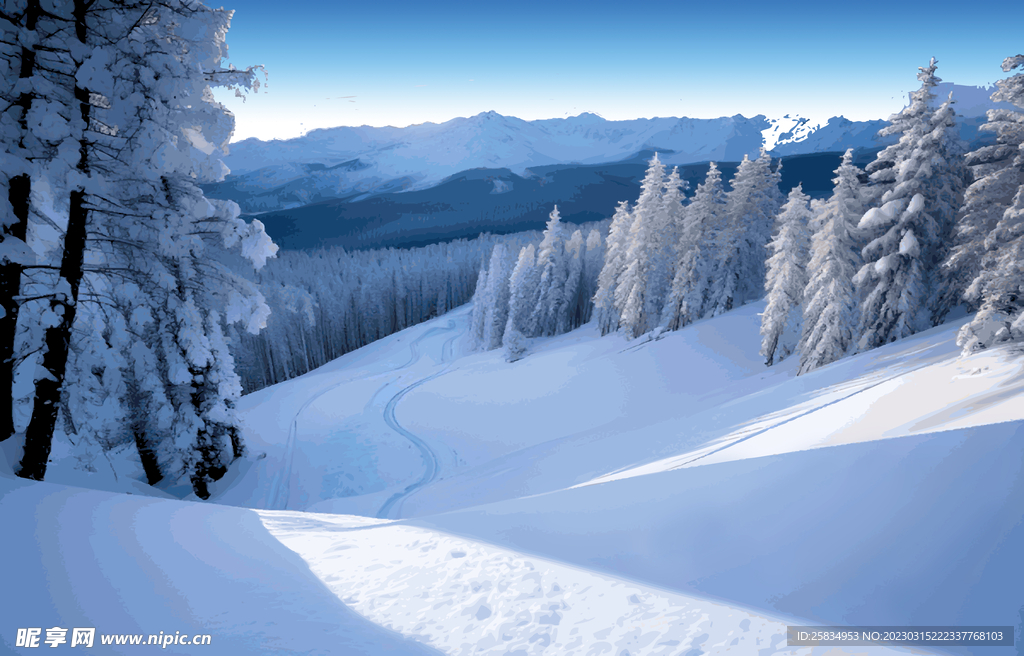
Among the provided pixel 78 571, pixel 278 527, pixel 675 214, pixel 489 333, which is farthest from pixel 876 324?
pixel 489 333

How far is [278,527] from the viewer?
6340 mm

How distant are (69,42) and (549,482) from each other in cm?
1106

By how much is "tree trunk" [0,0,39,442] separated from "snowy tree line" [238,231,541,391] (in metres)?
38.7

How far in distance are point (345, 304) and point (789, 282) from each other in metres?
60.8

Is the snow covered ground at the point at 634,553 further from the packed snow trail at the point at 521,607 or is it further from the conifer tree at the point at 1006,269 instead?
the conifer tree at the point at 1006,269

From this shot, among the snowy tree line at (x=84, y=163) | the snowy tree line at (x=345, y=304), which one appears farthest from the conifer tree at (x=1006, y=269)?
the snowy tree line at (x=345, y=304)

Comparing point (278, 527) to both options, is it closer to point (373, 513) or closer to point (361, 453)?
point (373, 513)

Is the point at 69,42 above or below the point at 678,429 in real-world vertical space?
above

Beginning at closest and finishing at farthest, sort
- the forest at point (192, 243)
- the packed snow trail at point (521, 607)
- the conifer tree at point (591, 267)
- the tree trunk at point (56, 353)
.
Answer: the packed snow trail at point (521, 607) → the forest at point (192, 243) → the tree trunk at point (56, 353) → the conifer tree at point (591, 267)

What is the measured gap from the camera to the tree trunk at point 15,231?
203 inches

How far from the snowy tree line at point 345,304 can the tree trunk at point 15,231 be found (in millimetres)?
38677

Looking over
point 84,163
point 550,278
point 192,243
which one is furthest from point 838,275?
point 550,278

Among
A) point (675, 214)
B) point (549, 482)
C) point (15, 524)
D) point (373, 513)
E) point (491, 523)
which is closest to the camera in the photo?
point (15, 524)

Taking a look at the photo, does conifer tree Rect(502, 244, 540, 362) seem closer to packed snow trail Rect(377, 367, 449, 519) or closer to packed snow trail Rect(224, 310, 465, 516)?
packed snow trail Rect(224, 310, 465, 516)
